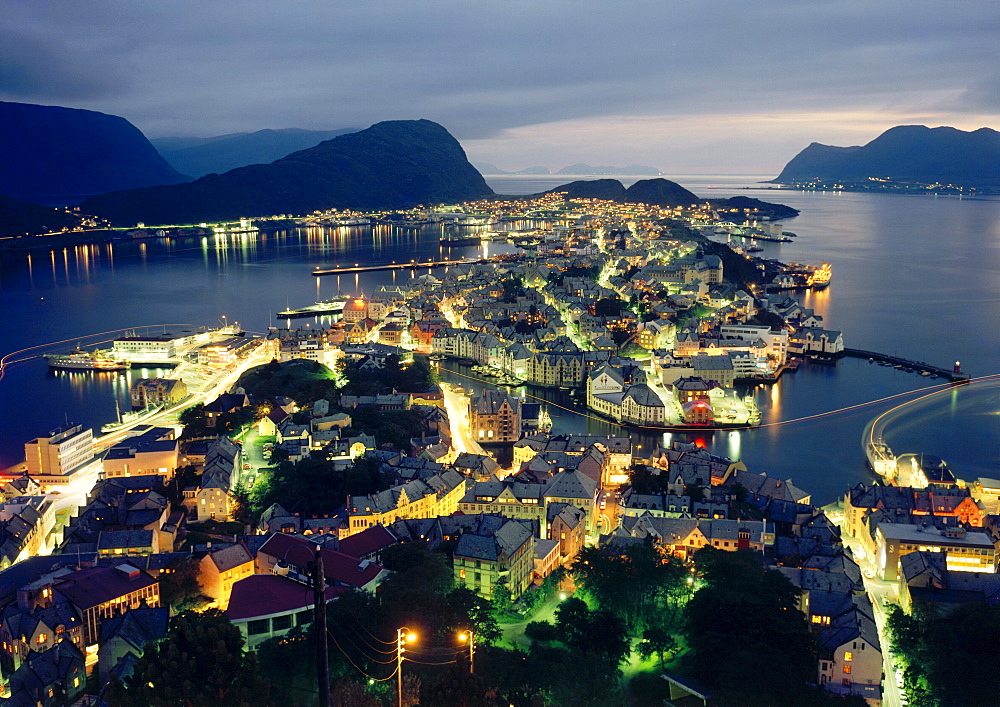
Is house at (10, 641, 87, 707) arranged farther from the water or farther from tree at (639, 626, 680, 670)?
the water

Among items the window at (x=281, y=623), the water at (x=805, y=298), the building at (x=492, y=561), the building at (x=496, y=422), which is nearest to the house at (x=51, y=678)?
the window at (x=281, y=623)

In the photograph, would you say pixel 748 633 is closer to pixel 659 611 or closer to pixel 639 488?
pixel 659 611

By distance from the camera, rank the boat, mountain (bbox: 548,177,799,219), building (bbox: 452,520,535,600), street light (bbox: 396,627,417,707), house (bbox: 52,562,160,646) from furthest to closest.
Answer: mountain (bbox: 548,177,799,219), the boat, building (bbox: 452,520,535,600), house (bbox: 52,562,160,646), street light (bbox: 396,627,417,707)

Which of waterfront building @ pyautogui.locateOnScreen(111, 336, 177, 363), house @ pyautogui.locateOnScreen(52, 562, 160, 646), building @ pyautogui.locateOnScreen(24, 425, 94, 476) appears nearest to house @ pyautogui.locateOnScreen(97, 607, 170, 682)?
house @ pyautogui.locateOnScreen(52, 562, 160, 646)

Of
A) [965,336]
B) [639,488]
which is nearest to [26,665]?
[639,488]

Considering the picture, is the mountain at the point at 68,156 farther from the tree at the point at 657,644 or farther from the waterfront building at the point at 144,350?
the tree at the point at 657,644

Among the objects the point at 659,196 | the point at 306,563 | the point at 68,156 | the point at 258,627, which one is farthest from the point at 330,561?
the point at 68,156
